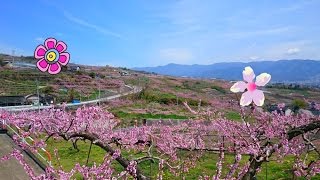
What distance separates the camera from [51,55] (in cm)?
497

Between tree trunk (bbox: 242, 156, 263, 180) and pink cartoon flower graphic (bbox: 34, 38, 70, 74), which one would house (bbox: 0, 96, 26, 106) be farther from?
tree trunk (bbox: 242, 156, 263, 180)

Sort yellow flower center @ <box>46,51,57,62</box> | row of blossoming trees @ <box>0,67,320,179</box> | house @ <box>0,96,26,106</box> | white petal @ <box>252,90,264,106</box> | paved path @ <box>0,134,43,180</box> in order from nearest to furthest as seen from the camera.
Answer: white petal @ <box>252,90,264,106</box>
row of blossoming trees @ <box>0,67,320,179</box>
yellow flower center @ <box>46,51,57,62</box>
paved path @ <box>0,134,43,180</box>
house @ <box>0,96,26,106</box>

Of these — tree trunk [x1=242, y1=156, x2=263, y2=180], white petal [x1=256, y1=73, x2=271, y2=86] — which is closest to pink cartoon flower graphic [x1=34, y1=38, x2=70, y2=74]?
tree trunk [x1=242, y1=156, x2=263, y2=180]

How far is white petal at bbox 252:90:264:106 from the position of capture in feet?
8.82

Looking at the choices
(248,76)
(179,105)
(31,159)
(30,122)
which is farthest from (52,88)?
(248,76)

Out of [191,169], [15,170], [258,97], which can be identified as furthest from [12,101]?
[258,97]

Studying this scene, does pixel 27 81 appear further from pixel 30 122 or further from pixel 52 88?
pixel 30 122

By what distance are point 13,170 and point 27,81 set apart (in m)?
44.1

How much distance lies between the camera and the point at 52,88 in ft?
158

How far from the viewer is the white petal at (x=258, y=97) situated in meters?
2.69

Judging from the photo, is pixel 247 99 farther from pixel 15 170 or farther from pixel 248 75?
pixel 15 170

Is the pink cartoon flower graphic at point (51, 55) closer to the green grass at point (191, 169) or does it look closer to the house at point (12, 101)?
the green grass at point (191, 169)

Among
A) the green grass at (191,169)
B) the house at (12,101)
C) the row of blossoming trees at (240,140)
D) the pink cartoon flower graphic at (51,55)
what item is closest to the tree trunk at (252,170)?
the row of blossoming trees at (240,140)

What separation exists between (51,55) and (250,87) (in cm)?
A: 302
